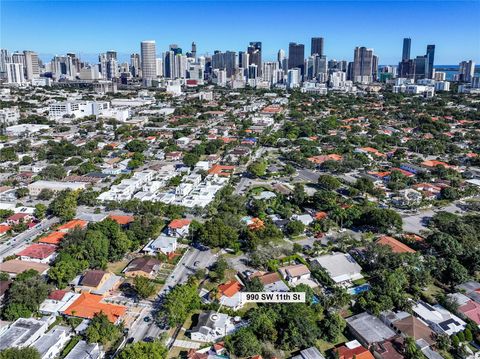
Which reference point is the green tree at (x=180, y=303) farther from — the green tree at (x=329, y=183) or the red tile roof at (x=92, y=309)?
the green tree at (x=329, y=183)

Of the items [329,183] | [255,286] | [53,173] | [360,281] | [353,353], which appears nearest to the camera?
[353,353]

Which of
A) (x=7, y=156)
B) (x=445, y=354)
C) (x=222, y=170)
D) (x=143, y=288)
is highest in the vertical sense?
(x=7, y=156)

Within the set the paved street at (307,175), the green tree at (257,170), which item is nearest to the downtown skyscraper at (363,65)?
the paved street at (307,175)

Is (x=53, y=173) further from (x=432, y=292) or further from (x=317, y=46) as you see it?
(x=317, y=46)

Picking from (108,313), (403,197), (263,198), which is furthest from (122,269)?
(403,197)

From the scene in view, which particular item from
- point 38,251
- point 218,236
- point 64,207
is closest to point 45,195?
point 64,207

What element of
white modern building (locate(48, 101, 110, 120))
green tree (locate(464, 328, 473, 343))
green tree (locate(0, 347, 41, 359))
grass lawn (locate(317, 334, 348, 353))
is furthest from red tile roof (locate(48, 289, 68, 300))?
white modern building (locate(48, 101, 110, 120))

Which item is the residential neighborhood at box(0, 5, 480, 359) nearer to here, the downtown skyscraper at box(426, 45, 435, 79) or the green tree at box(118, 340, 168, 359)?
the green tree at box(118, 340, 168, 359)
